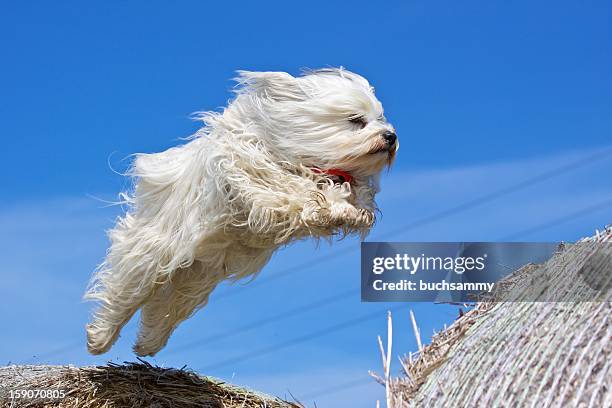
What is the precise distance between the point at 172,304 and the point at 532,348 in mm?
3336

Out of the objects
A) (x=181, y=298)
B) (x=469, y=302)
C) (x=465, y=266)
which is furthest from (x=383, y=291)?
(x=469, y=302)

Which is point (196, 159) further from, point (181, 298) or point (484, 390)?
point (484, 390)

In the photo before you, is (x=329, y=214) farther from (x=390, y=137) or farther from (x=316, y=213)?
(x=390, y=137)

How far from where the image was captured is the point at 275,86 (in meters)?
7.04

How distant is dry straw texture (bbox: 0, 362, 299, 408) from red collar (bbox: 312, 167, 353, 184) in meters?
2.06

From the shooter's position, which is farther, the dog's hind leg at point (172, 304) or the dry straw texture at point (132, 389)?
the dry straw texture at point (132, 389)

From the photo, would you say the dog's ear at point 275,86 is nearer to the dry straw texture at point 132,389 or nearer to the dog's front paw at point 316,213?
the dog's front paw at point 316,213

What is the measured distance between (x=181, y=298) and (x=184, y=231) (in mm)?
780

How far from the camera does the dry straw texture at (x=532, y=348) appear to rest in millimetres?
4926

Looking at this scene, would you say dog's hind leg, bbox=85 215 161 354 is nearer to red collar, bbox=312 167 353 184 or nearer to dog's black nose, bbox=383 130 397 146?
red collar, bbox=312 167 353 184

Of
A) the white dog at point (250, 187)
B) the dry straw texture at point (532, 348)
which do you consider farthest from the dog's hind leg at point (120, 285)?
the dry straw texture at point (532, 348)

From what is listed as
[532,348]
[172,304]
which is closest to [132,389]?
[172,304]

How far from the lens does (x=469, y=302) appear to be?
5.91m

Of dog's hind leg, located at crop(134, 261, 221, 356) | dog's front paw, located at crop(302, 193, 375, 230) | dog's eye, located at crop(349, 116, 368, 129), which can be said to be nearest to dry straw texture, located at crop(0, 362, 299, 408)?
dog's hind leg, located at crop(134, 261, 221, 356)
